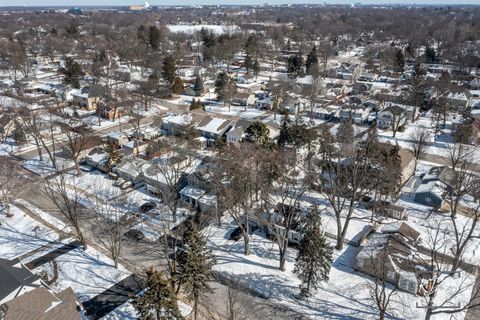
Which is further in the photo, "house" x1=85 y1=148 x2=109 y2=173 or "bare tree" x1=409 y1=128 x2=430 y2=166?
"house" x1=85 y1=148 x2=109 y2=173

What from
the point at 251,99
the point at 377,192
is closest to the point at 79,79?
the point at 251,99

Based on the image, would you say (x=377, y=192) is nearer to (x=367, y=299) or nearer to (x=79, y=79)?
(x=367, y=299)

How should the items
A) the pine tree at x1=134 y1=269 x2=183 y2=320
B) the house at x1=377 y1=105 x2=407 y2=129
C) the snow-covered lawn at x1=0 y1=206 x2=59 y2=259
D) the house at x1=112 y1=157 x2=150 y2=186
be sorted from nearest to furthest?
the pine tree at x1=134 y1=269 x2=183 y2=320 < the snow-covered lawn at x1=0 y1=206 x2=59 y2=259 < the house at x1=112 y1=157 x2=150 y2=186 < the house at x1=377 y1=105 x2=407 y2=129

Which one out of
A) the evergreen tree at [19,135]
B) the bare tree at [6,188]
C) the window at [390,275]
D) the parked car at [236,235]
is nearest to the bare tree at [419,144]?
the window at [390,275]

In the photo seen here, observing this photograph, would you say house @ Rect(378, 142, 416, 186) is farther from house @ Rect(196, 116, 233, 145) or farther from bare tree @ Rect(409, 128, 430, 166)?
house @ Rect(196, 116, 233, 145)

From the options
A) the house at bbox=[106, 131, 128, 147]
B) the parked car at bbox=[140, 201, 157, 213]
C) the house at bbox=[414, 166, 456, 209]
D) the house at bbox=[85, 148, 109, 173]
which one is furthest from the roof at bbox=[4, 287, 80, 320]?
the house at bbox=[414, 166, 456, 209]

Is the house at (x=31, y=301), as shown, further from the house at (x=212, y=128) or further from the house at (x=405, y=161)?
the house at (x=405, y=161)

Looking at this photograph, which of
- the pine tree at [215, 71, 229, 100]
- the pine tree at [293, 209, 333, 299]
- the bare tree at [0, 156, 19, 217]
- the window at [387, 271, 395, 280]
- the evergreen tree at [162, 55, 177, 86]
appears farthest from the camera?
the evergreen tree at [162, 55, 177, 86]

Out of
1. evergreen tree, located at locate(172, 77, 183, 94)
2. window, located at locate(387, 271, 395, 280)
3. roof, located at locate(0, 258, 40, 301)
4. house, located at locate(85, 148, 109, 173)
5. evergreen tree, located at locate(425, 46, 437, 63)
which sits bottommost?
window, located at locate(387, 271, 395, 280)
